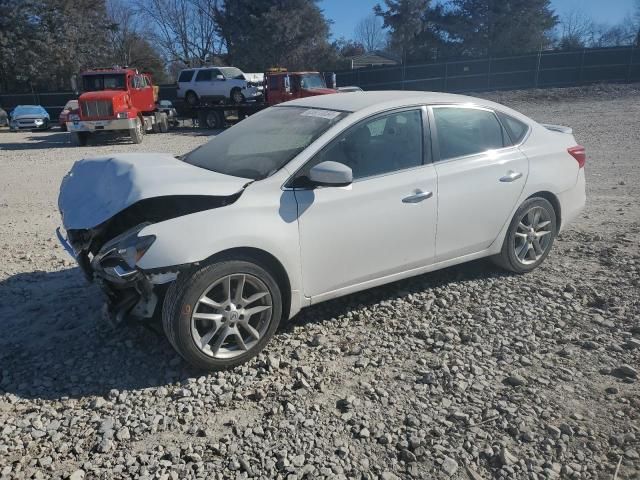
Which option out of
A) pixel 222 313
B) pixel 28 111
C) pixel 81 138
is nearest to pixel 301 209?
pixel 222 313

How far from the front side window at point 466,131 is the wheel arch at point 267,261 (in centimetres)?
168

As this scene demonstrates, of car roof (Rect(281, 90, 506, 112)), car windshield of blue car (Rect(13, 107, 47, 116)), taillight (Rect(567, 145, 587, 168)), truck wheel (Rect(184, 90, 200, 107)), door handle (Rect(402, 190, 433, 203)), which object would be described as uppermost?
car roof (Rect(281, 90, 506, 112))

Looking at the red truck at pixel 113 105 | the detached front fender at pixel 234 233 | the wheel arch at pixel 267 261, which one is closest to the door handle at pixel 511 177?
the detached front fender at pixel 234 233

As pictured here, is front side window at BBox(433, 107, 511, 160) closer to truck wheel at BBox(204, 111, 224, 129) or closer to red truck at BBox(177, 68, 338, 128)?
red truck at BBox(177, 68, 338, 128)

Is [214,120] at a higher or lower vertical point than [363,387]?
lower

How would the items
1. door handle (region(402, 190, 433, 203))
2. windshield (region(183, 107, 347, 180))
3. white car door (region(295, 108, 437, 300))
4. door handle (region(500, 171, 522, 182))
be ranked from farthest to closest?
1. door handle (region(500, 171, 522, 182))
2. door handle (region(402, 190, 433, 203))
3. windshield (region(183, 107, 347, 180))
4. white car door (region(295, 108, 437, 300))

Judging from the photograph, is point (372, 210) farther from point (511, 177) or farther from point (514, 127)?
point (514, 127)

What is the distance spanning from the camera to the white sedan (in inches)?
133

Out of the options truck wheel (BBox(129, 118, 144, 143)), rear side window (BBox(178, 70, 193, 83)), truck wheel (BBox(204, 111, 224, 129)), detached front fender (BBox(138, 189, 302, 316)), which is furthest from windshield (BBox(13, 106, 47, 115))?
detached front fender (BBox(138, 189, 302, 316))

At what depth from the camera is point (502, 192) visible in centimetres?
464

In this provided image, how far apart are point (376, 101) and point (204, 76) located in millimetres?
24658

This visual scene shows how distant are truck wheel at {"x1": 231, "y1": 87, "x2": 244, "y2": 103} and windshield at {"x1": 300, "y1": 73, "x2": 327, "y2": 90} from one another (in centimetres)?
456

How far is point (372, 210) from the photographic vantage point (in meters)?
3.95

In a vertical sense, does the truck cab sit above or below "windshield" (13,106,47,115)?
above
